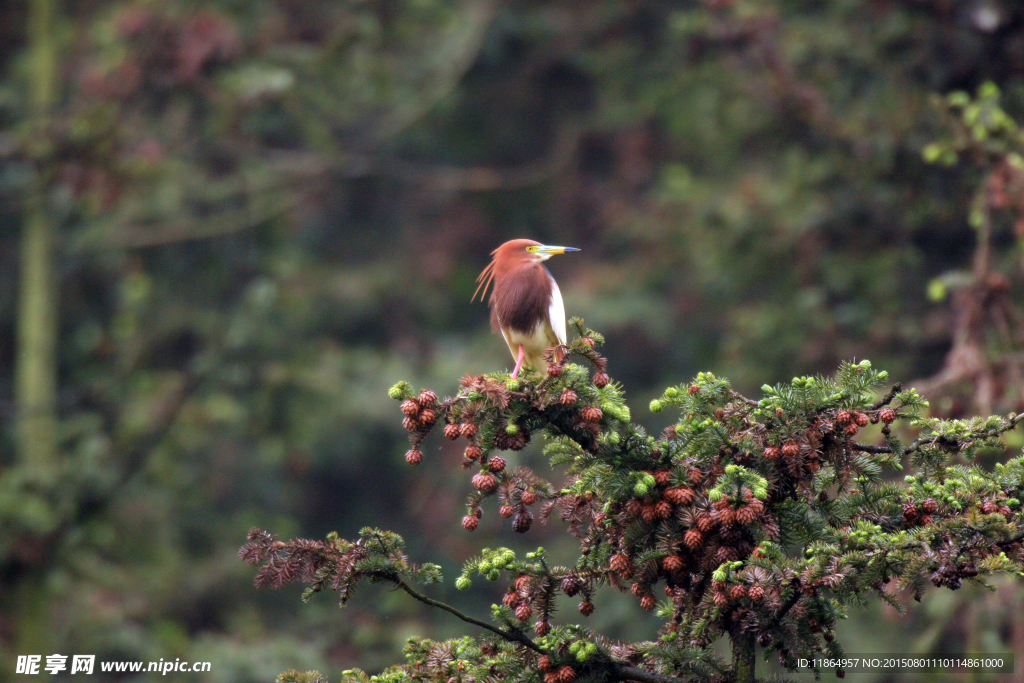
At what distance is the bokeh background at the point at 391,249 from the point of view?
6359 millimetres

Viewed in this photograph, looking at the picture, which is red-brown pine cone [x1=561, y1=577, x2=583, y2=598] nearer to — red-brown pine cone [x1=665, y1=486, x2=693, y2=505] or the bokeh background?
red-brown pine cone [x1=665, y1=486, x2=693, y2=505]

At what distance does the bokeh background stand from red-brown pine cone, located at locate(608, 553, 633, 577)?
245 cm

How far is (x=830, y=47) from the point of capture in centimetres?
670

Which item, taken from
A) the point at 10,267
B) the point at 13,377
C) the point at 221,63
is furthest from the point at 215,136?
the point at 13,377

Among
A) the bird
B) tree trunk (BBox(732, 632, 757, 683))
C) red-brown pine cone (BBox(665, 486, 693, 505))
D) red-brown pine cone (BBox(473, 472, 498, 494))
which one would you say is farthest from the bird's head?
tree trunk (BBox(732, 632, 757, 683))

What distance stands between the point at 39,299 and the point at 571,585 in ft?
26.3

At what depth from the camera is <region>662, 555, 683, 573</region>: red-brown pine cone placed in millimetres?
2314

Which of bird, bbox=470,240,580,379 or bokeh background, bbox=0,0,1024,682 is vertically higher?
bokeh background, bbox=0,0,1024,682

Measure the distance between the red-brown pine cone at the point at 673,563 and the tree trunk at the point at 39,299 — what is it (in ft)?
24.7

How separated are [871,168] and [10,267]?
891 cm

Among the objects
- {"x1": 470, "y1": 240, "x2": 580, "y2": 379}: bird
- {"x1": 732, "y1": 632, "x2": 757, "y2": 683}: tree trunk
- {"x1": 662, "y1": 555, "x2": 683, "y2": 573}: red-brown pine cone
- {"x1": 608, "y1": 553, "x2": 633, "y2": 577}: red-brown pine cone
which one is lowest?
{"x1": 732, "y1": 632, "x2": 757, "y2": 683}: tree trunk

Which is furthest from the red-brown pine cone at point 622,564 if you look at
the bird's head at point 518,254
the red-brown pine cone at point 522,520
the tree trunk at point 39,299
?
the tree trunk at point 39,299

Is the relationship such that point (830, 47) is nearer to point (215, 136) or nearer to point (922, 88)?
point (922, 88)

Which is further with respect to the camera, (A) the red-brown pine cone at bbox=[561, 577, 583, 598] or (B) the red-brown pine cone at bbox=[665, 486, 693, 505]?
(A) the red-brown pine cone at bbox=[561, 577, 583, 598]
